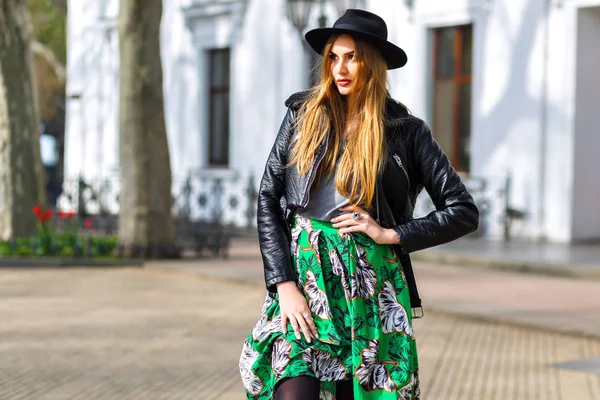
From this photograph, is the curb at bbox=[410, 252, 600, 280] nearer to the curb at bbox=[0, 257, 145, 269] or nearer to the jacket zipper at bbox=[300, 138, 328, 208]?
the curb at bbox=[0, 257, 145, 269]

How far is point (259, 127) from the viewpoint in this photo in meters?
21.3

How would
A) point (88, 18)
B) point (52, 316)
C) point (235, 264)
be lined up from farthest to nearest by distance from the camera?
point (88, 18) < point (235, 264) < point (52, 316)

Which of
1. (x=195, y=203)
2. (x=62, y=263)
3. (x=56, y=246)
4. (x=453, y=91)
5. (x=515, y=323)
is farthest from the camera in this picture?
(x=195, y=203)

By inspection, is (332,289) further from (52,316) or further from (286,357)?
(52,316)

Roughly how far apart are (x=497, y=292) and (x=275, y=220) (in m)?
7.81

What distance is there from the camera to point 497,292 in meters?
11.0

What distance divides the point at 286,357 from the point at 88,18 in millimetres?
23155

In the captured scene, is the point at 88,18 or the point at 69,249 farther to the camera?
the point at 88,18

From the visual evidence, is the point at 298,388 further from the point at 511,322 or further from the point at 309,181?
the point at 511,322

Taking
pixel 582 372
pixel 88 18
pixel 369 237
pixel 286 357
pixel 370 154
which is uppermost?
pixel 88 18

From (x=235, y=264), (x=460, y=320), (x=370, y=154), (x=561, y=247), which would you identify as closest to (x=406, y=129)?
(x=370, y=154)

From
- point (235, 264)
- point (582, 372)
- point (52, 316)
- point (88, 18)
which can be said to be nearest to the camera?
point (582, 372)

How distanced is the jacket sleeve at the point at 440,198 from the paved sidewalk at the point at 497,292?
514 cm

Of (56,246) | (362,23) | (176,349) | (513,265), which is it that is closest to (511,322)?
(176,349)
